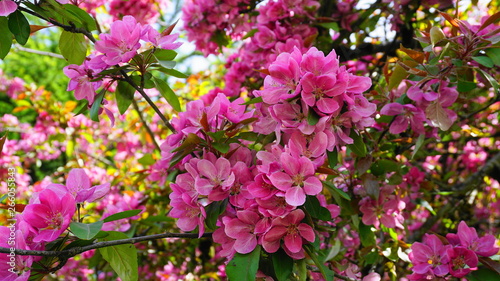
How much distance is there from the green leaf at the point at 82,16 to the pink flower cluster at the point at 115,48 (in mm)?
86

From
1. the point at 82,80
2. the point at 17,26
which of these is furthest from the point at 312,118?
the point at 17,26

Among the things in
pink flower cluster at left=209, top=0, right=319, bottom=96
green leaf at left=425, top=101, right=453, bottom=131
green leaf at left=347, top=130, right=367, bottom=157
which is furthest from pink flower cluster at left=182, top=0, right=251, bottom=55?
green leaf at left=347, top=130, right=367, bottom=157

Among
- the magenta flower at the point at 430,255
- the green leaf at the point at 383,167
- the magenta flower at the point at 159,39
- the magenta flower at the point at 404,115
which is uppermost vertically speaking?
the magenta flower at the point at 159,39

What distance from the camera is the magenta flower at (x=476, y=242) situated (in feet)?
3.57

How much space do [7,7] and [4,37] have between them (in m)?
0.11

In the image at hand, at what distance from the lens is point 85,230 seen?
76cm

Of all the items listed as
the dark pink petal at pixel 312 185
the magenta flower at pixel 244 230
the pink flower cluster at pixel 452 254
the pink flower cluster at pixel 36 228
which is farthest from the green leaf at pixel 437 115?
the pink flower cluster at pixel 36 228

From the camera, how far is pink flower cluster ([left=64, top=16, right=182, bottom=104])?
3.28ft

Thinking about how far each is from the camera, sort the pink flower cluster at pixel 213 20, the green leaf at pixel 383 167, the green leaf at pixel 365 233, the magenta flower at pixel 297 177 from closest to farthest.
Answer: the magenta flower at pixel 297 177, the green leaf at pixel 383 167, the green leaf at pixel 365 233, the pink flower cluster at pixel 213 20

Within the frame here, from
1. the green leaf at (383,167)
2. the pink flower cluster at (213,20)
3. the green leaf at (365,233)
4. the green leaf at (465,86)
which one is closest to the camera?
the green leaf at (465,86)

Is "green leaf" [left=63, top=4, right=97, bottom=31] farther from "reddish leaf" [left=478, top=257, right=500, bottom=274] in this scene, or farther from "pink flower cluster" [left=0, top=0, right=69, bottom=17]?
"reddish leaf" [left=478, top=257, right=500, bottom=274]

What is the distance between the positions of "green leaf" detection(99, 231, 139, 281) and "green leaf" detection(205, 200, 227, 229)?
6.6 inches

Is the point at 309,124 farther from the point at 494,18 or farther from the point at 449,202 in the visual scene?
the point at 449,202

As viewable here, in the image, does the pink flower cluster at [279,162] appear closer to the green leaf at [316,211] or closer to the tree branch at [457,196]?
the green leaf at [316,211]
